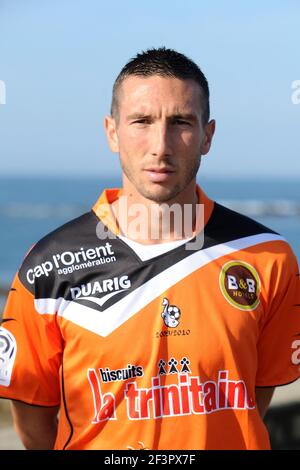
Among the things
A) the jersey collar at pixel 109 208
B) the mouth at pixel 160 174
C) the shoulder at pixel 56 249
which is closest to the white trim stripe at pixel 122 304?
the shoulder at pixel 56 249

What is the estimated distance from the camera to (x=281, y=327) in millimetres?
3379

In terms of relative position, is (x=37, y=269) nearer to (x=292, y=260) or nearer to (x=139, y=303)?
(x=139, y=303)

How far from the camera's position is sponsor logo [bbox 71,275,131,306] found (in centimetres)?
319

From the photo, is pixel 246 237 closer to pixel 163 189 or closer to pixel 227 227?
pixel 227 227

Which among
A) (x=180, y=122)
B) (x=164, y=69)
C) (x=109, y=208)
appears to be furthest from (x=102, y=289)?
(x=164, y=69)

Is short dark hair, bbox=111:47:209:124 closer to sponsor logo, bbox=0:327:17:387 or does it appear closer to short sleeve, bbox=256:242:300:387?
short sleeve, bbox=256:242:300:387

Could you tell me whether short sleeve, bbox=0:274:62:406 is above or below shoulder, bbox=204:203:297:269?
below

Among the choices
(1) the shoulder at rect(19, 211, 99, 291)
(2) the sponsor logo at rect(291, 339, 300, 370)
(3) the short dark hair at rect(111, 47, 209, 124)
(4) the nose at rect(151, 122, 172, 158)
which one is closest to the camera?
(4) the nose at rect(151, 122, 172, 158)

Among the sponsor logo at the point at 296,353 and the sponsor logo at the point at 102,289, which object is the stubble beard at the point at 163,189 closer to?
the sponsor logo at the point at 102,289

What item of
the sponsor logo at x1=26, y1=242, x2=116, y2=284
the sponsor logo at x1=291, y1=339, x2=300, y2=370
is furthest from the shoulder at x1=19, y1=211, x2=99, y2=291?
the sponsor logo at x1=291, y1=339, x2=300, y2=370

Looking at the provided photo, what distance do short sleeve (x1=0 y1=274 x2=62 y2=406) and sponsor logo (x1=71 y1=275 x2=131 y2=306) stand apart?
13 centimetres

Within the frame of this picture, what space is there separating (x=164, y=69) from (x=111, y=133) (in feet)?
1.06

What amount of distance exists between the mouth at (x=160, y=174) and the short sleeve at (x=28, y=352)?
0.62 meters
